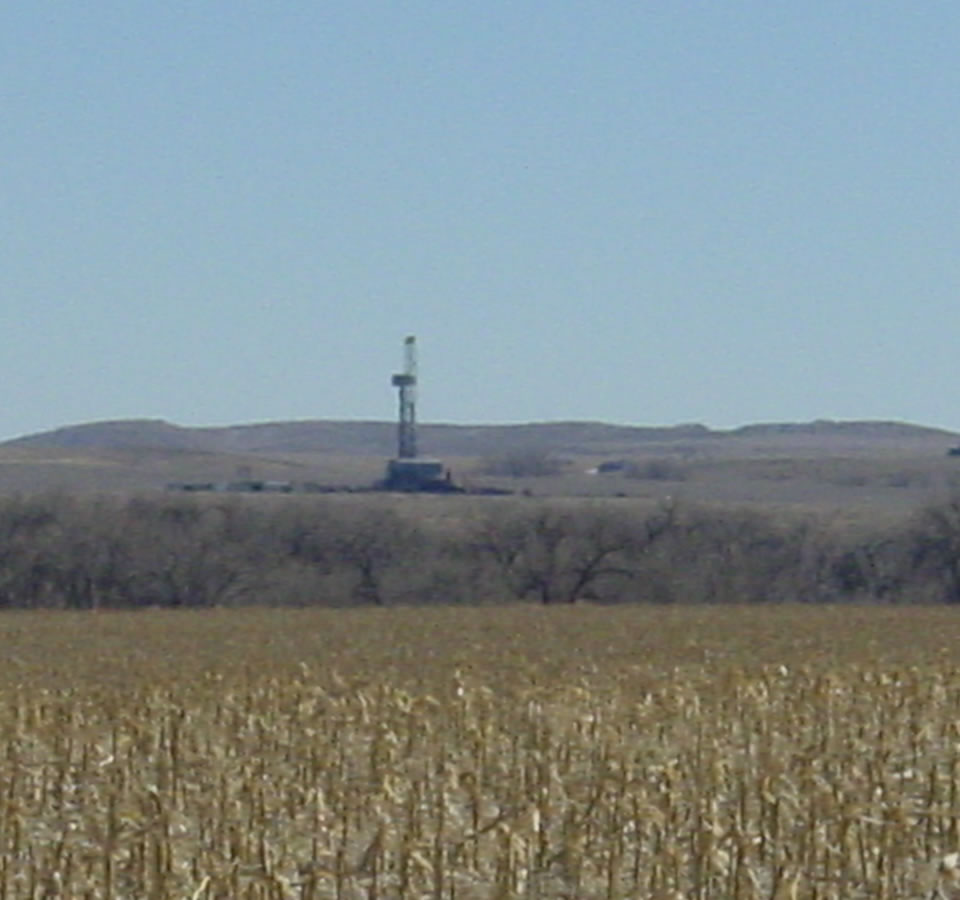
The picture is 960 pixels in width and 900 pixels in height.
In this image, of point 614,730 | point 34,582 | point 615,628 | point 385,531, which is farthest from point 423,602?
→ point 614,730

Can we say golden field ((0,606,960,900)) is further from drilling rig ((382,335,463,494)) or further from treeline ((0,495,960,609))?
drilling rig ((382,335,463,494))

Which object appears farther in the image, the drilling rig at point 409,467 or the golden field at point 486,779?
the drilling rig at point 409,467

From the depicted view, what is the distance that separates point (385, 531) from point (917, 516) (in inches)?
590

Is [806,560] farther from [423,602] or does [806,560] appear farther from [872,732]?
[872,732]

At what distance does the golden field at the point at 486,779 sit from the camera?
12.3 m

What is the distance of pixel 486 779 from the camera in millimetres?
15914

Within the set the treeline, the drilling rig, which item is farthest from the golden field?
the drilling rig

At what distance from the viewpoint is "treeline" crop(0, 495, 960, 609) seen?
6250 cm

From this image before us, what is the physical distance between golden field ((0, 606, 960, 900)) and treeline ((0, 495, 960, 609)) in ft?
111

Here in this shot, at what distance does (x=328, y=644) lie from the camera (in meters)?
35.2

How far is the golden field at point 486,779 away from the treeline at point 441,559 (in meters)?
33.8

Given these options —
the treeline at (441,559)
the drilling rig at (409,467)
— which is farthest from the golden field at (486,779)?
the drilling rig at (409,467)

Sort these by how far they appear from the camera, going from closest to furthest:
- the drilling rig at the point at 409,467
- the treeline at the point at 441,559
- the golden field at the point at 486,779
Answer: the golden field at the point at 486,779 < the treeline at the point at 441,559 < the drilling rig at the point at 409,467

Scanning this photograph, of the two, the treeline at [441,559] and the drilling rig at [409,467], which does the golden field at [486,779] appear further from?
the drilling rig at [409,467]
